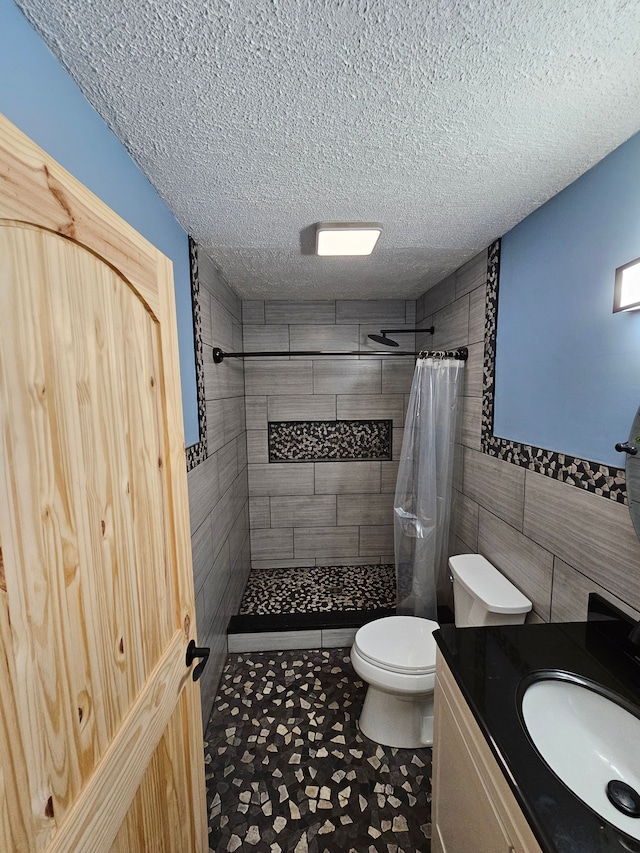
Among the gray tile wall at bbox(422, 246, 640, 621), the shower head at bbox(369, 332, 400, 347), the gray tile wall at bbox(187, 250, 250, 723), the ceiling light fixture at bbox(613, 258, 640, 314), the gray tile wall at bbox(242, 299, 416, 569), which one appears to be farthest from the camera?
the gray tile wall at bbox(242, 299, 416, 569)

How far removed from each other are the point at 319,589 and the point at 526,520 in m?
1.83

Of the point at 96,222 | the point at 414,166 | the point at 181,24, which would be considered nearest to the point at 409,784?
the point at 96,222

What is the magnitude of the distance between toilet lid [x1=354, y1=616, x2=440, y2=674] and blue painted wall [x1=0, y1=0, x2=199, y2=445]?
6.39 feet

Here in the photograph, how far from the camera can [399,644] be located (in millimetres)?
1785

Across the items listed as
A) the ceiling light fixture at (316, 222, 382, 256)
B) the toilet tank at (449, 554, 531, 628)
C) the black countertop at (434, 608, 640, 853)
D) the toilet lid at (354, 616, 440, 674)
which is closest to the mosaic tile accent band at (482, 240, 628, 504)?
the black countertop at (434, 608, 640, 853)

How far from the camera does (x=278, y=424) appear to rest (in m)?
3.21

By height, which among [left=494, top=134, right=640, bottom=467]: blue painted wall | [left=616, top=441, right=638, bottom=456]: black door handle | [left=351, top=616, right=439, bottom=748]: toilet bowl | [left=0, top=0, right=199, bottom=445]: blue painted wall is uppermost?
[left=0, top=0, right=199, bottom=445]: blue painted wall

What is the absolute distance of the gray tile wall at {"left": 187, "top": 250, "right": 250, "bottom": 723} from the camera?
1.81m

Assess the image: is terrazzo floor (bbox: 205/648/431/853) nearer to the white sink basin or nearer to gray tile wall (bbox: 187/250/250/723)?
gray tile wall (bbox: 187/250/250/723)

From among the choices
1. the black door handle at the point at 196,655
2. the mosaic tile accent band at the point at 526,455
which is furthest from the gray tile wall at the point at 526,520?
the black door handle at the point at 196,655

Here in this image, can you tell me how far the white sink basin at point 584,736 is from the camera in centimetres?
84

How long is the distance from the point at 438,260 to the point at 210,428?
165 cm

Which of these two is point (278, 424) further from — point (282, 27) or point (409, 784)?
point (282, 27)

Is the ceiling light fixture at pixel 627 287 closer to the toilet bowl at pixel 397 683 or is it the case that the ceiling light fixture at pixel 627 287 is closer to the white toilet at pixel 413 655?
the white toilet at pixel 413 655
